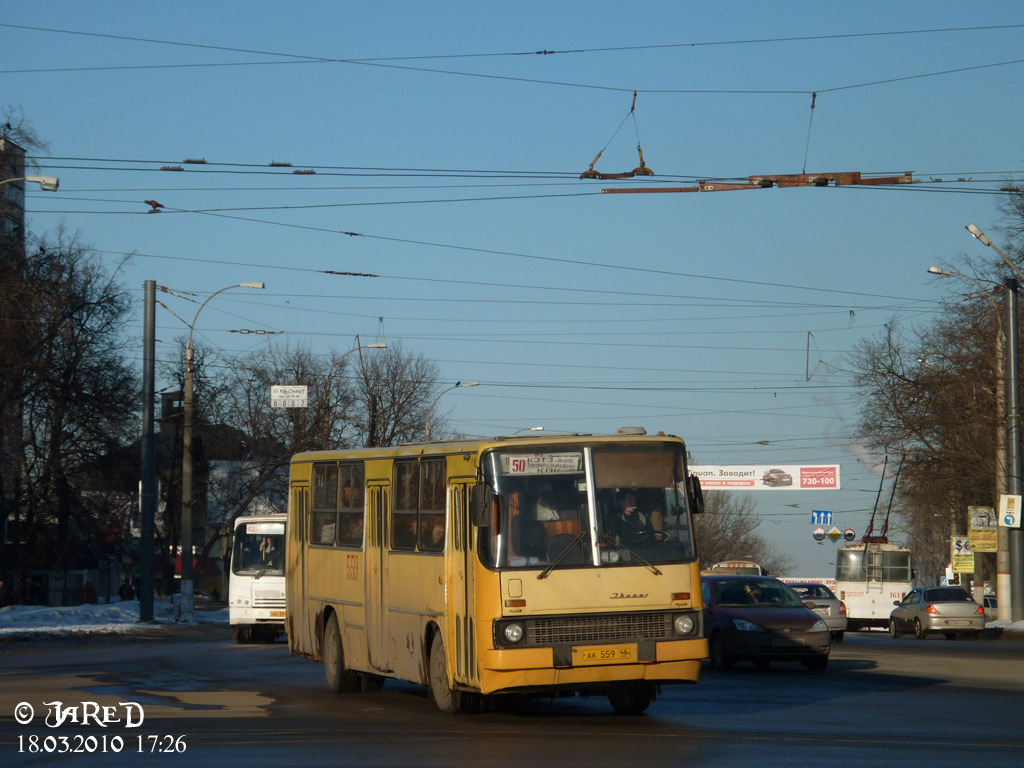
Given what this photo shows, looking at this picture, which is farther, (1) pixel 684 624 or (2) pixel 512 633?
(1) pixel 684 624

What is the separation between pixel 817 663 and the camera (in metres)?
21.8

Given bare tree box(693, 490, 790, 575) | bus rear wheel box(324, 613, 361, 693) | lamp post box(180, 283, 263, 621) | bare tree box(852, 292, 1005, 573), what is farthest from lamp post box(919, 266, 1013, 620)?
bare tree box(693, 490, 790, 575)

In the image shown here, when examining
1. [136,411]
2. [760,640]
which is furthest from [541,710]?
[136,411]

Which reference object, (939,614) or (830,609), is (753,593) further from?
(939,614)

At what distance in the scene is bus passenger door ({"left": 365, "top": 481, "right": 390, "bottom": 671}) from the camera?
52.1ft

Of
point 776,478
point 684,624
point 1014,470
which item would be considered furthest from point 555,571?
point 776,478

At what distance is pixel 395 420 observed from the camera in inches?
2633

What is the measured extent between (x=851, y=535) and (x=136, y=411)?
3339 cm

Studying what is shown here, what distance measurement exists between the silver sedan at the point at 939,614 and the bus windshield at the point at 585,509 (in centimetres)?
2398

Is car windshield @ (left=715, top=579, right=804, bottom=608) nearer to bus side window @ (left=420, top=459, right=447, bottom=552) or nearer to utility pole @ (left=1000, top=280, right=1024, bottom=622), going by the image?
bus side window @ (left=420, top=459, right=447, bottom=552)

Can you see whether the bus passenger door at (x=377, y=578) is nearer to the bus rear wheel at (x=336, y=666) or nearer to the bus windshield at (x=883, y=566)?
the bus rear wheel at (x=336, y=666)

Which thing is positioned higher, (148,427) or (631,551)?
(148,427)

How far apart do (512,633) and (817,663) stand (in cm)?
1008

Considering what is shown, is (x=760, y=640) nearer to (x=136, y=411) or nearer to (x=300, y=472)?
(x=300, y=472)
